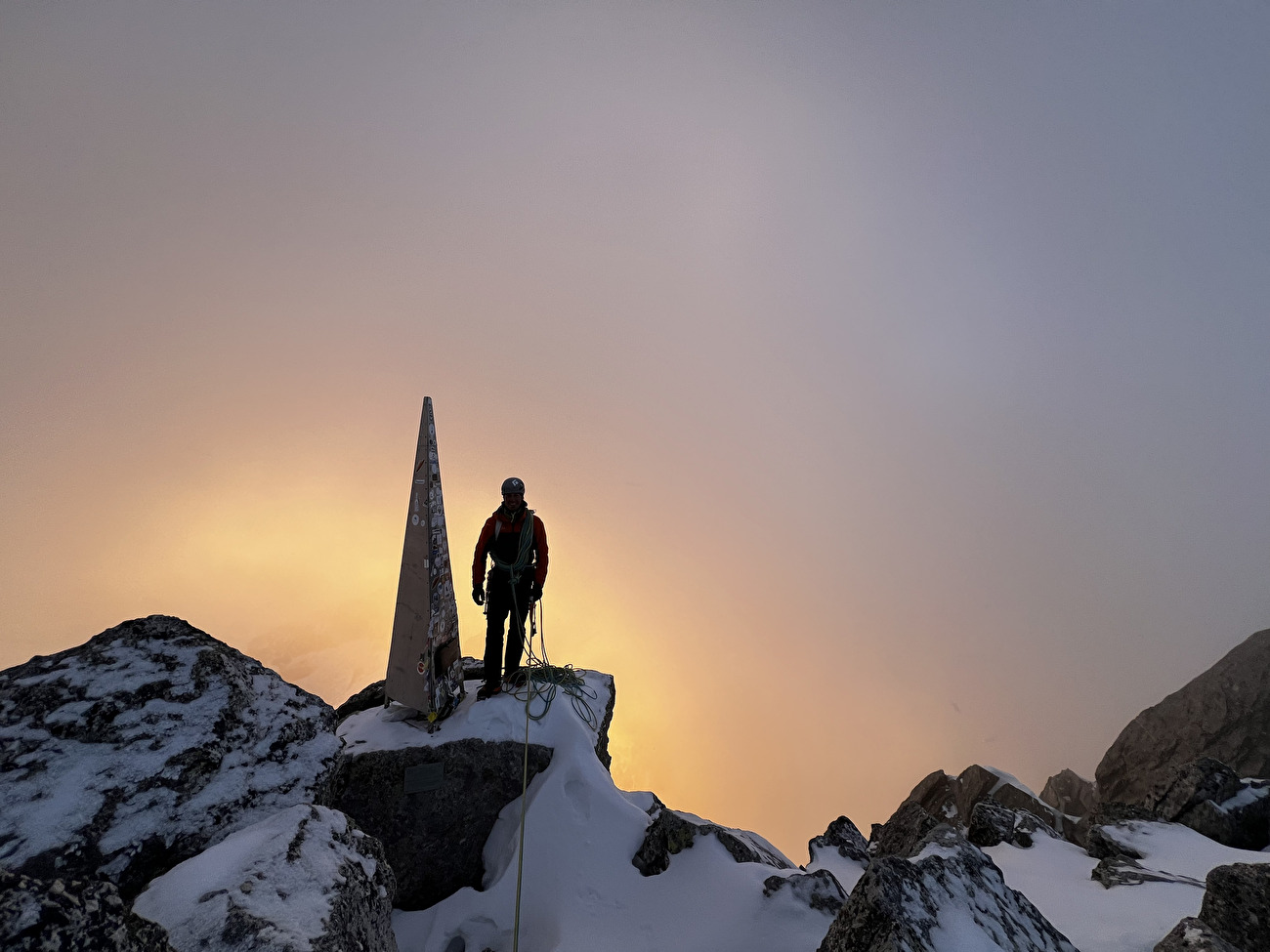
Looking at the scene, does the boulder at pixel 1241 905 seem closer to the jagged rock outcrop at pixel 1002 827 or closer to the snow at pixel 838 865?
the snow at pixel 838 865

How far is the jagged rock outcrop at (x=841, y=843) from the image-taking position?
8.60 metres

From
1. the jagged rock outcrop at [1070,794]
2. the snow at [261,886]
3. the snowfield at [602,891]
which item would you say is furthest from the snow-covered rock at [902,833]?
the jagged rock outcrop at [1070,794]

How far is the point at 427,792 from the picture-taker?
5582 mm

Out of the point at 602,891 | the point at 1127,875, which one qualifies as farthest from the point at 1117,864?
the point at 602,891

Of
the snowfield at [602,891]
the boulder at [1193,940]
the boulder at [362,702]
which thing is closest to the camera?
the boulder at [1193,940]

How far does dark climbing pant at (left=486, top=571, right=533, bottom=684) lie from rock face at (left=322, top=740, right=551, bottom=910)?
121 centimetres

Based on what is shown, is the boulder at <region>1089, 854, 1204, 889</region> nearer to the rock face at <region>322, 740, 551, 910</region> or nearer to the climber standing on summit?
the rock face at <region>322, 740, 551, 910</region>

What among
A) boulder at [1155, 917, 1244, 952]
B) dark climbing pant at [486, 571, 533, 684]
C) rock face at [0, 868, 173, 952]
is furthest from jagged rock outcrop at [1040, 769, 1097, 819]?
rock face at [0, 868, 173, 952]

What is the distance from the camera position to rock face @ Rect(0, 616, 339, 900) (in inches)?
102

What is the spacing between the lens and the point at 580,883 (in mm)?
5141

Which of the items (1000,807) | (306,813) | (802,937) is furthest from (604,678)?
(1000,807)

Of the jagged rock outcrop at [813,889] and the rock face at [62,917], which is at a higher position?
the rock face at [62,917]

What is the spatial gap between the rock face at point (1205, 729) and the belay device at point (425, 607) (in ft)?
73.2

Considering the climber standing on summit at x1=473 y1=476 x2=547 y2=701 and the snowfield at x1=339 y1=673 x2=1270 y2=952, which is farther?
the climber standing on summit at x1=473 y1=476 x2=547 y2=701
